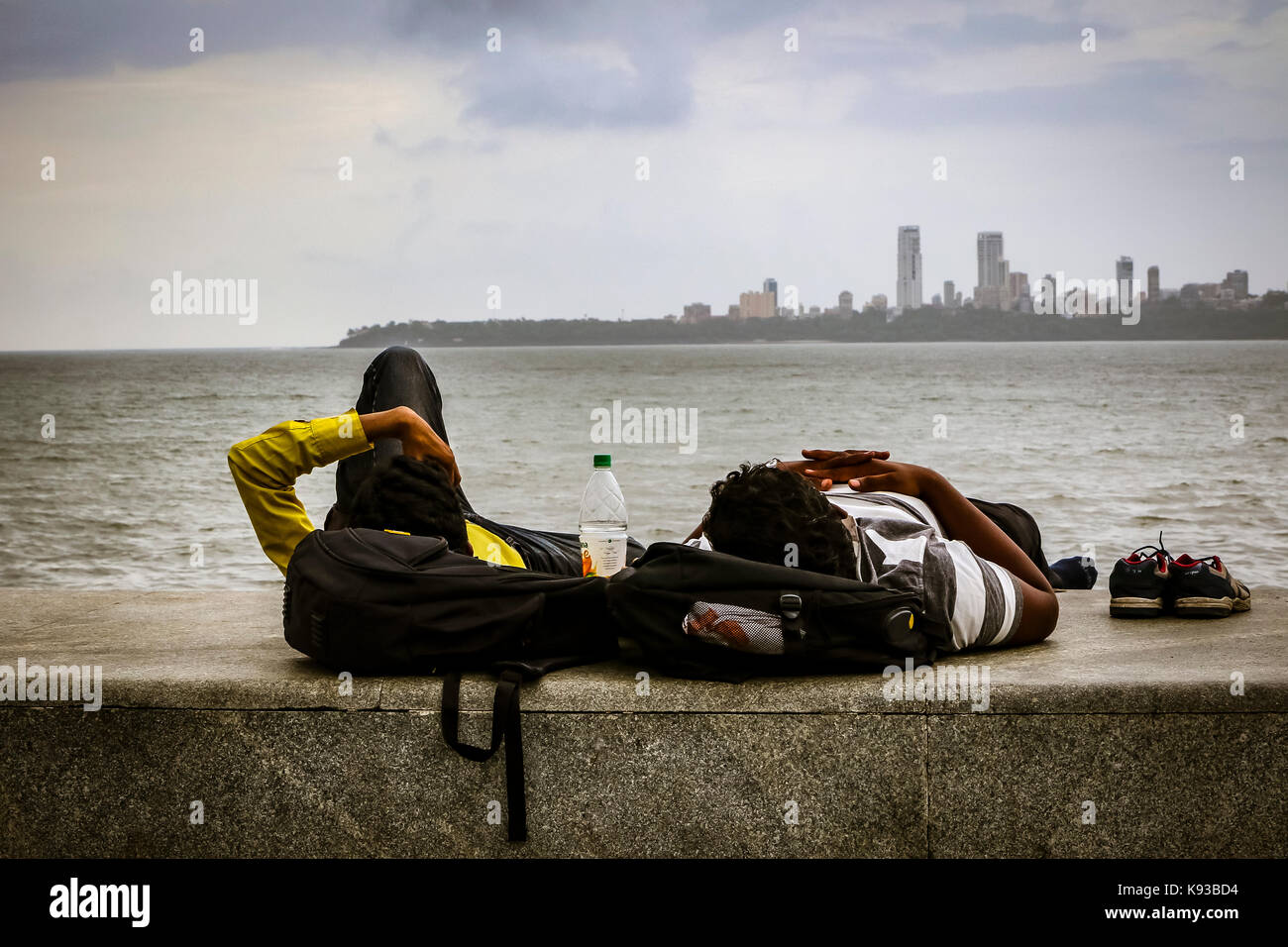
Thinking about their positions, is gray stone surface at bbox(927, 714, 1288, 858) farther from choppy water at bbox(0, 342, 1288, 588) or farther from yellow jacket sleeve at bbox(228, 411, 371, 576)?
choppy water at bbox(0, 342, 1288, 588)

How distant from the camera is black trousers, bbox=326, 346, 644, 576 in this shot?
4887 mm

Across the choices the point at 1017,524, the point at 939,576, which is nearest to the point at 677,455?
the point at 1017,524

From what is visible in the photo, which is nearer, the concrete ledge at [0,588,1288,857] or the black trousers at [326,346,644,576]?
the concrete ledge at [0,588,1288,857]

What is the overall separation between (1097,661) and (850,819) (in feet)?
2.99

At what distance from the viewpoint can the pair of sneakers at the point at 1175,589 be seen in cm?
416

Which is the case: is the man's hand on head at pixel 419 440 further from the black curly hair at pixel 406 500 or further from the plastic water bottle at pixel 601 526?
the plastic water bottle at pixel 601 526

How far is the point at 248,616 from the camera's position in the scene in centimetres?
468

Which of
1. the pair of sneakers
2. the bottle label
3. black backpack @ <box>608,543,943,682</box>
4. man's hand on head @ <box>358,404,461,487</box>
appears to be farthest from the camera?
the bottle label

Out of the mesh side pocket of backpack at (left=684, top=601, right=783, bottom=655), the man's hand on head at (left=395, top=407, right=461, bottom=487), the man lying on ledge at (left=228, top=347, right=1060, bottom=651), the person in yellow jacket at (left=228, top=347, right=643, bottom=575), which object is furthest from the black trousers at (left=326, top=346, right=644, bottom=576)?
the mesh side pocket of backpack at (left=684, top=601, right=783, bottom=655)

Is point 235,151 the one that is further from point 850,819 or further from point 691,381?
point 850,819

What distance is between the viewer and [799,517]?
323 cm

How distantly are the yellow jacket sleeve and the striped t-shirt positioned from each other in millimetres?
1231

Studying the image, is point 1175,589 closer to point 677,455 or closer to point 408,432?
point 408,432
